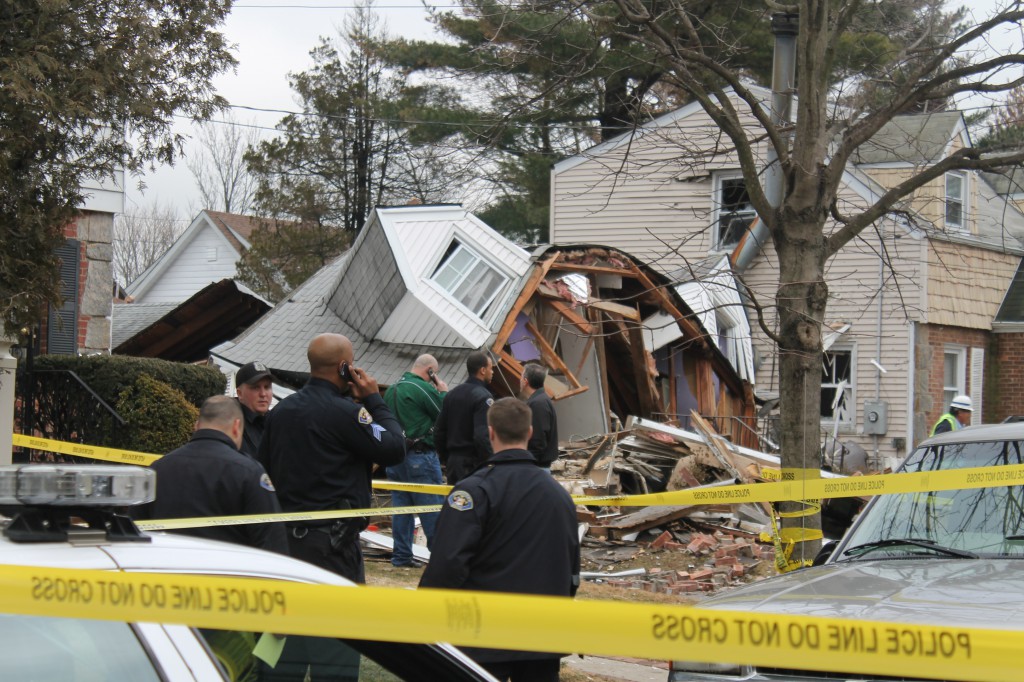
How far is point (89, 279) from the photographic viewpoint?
15039 millimetres

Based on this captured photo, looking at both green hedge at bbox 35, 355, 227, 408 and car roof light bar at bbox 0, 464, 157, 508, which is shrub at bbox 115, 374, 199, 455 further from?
car roof light bar at bbox 0, 464, 157, 508

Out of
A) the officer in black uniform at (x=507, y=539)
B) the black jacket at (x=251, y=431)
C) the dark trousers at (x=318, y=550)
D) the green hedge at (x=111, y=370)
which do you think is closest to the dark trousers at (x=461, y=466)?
the black jacket at (x=251, y=431)

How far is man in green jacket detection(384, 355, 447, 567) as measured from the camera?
10398 mm

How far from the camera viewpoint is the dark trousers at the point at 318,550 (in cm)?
562

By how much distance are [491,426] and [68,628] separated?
8.45ft

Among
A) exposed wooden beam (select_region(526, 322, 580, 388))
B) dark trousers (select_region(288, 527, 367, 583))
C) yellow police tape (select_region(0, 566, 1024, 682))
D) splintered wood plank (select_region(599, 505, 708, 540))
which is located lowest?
splintered wood plank (select_region(599, 505, 708, 540))

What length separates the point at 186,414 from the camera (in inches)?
511

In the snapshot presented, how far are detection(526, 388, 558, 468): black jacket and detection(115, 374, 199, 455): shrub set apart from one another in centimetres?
Result: 455

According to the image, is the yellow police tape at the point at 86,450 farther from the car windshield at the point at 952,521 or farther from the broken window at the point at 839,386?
the broken window at the point at 839,386

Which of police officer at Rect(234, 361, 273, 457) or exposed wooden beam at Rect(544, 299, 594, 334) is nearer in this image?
police officer at Rect(234, 361, 273, 457)

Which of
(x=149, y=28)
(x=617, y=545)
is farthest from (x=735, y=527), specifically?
(x=149, y=28)

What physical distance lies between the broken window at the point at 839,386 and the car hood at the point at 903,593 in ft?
60.5

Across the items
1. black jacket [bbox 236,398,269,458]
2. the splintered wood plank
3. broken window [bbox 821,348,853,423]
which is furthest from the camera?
broken window [bbox 821,348,853,423]

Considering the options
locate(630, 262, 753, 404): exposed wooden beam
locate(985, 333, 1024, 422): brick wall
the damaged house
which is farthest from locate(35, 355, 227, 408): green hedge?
locate(985, 333, 1024, 422): brick wall
